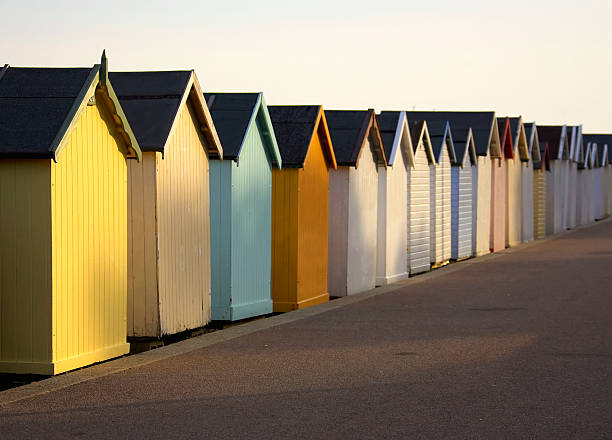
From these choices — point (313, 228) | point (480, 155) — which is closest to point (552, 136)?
point (480, 155)

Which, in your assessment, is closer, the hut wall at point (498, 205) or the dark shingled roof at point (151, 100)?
the dark shingled roof at point (151, 100)

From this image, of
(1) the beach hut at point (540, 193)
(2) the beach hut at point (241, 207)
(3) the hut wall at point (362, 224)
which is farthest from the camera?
(1) the beach hut at point (540, 193)

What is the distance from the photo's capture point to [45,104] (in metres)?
11.1

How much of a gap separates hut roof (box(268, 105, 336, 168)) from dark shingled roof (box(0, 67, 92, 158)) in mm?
6531

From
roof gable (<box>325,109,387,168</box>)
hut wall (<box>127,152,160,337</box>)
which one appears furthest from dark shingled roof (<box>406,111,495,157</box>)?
hut wall (<box>127,152,160,337</box>)

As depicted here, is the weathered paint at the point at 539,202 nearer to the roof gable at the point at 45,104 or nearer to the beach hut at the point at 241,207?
the beach hut at the point at 241,207

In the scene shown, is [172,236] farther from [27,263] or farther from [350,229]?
[350,229]

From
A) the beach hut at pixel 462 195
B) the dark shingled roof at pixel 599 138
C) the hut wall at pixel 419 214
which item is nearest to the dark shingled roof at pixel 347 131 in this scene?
the hut wall at pixel 419 214

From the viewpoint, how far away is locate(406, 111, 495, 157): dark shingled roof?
3253 cm

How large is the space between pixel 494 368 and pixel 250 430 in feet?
12.5

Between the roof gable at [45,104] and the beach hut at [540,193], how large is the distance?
33135 mm

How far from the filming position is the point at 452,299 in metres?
19.0

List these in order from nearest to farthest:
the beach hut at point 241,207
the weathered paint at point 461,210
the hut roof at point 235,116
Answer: the beach hut at point 241,207, the hut roof at point 235,116, the weathered paint at point 461,210

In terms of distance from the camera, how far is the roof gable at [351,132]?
66.6 feet
